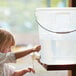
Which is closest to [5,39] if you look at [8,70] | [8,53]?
[8,53]

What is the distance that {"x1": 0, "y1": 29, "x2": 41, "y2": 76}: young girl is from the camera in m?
1.00

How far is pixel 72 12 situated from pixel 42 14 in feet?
0.47

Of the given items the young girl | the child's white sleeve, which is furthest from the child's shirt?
the child's white sleeve

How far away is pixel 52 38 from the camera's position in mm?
972

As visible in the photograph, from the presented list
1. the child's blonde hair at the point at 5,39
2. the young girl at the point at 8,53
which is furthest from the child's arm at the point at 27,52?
the child's blonde hair at the point at 5,39

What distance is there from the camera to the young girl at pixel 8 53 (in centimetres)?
100

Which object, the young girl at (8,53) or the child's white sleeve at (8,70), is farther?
the child's white sleeve at (8,70)

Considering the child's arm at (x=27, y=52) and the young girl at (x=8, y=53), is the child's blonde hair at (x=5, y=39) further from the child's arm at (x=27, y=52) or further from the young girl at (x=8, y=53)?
the child's arm at (x=27, y=52)

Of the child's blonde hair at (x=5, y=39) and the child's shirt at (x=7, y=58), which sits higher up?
the child's blonde hair at (x=5, y=39)

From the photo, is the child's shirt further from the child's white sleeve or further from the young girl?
the child's white sleeve

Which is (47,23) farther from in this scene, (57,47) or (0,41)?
(0,41)

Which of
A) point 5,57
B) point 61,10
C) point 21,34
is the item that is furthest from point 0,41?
point 61,10

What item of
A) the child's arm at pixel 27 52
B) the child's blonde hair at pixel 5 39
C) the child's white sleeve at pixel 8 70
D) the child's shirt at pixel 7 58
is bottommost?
the child's white sleeve at pixel 8 70

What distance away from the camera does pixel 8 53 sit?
1020 mm
